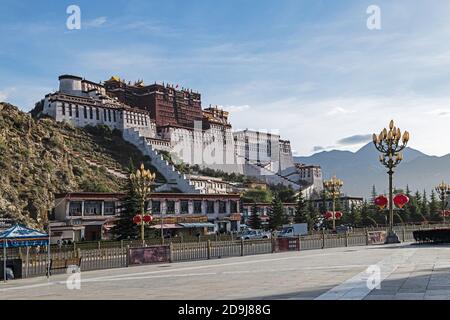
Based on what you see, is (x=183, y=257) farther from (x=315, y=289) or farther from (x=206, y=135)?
(x=206, y=135)

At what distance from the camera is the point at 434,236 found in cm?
3288

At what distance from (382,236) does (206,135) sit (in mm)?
85107

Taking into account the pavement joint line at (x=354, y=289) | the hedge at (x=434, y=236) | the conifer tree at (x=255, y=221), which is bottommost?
the conifer tree at (x=255, y=221)

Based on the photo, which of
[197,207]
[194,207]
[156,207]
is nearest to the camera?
[156,207]

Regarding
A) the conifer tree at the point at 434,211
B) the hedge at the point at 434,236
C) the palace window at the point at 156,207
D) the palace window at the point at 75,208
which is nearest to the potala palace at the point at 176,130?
the palace window at the point at 156,207

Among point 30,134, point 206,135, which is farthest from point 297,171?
point 30,134

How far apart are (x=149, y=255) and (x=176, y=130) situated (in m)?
86.4

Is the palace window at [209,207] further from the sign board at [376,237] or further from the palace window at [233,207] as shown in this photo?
the sign board at [376,237]

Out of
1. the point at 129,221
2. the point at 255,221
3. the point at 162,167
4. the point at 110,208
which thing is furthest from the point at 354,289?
the point at 162,167

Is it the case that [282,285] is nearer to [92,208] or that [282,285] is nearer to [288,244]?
[288,244]

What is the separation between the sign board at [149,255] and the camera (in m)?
26.7

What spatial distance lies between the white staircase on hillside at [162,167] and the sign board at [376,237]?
46748 mm

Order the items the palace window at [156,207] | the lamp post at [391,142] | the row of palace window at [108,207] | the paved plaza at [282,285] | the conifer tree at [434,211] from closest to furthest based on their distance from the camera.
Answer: the paved plaza at [282,285] < the lamp post at [391,142] < the row of palace window at [108,207] < the palace window at [156,207] < the conifer tree at [434,211]
